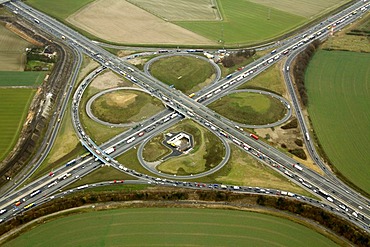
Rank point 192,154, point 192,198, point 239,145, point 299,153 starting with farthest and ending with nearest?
point 239,145, point 192,154, point 299,153, point 192,198

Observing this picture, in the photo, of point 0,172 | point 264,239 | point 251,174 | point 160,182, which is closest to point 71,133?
point 0,172

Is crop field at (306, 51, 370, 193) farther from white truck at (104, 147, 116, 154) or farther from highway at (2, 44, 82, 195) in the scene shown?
highway at (2, 44, 82, 195)

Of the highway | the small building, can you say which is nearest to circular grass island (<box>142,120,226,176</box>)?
the small building

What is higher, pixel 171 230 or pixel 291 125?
pixel 291 125

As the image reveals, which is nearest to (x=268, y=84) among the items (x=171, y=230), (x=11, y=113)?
(x=171, y=230)

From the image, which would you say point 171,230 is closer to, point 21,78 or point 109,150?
point 109,150

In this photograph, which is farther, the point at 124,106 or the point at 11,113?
the point at 124,106
